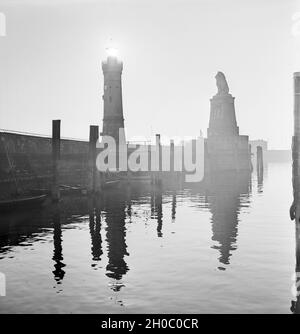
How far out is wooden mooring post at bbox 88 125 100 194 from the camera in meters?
25.1

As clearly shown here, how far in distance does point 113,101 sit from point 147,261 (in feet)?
119

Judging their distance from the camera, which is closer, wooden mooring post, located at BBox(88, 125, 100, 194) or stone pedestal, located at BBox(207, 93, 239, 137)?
wooden mooring post, located at BBox(88, 125, 100, 194)

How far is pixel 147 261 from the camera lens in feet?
37.4

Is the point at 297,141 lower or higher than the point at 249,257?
higher

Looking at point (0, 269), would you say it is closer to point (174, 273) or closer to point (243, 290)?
point (174, 273)

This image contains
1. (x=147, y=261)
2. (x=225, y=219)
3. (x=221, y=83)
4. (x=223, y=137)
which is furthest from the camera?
(x=221, y=83)

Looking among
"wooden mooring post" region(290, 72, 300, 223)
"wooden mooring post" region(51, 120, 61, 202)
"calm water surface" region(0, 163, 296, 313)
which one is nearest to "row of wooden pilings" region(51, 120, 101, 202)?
"wooden mooring post" region(51, 120, 61, 202)

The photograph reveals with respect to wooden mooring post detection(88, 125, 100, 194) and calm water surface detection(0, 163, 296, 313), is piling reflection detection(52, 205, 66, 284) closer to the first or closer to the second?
calm water surface detection(0, 163, 296, 313)

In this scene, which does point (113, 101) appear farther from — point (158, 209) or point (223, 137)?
point (158, 209)

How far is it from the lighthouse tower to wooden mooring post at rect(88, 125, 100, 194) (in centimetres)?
1978

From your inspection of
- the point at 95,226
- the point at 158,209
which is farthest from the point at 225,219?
the point at 95,226
